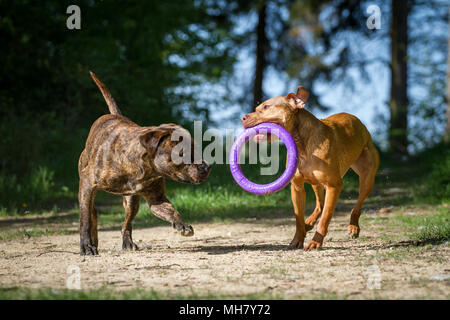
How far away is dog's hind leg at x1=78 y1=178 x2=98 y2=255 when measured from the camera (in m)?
5.88

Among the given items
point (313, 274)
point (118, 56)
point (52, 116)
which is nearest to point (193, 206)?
point (313, 274)

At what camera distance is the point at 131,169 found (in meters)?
5.66

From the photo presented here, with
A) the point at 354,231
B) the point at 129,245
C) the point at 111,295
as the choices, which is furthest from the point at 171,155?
the point at 354,231

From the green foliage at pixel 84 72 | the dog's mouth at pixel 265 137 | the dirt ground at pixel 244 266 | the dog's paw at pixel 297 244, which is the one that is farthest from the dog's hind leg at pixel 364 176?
the green foliage at pixel 84 72

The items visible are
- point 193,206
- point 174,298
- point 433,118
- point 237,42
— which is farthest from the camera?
point 237,42

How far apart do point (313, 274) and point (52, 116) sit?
11.9 m

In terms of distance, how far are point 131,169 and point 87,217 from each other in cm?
78

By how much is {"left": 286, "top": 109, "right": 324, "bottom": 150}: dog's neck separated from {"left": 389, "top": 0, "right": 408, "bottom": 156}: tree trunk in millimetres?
13458

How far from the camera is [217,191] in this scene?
11219 mm

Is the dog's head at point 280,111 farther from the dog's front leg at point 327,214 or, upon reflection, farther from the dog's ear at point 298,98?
the dog's front leg at point 327,214

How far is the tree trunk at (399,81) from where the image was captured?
61.6 feet

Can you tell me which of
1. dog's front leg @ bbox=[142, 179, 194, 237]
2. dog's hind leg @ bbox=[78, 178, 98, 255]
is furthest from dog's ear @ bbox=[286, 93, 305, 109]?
dog's hind leg @ bbox=[78, 178, 98, 255]

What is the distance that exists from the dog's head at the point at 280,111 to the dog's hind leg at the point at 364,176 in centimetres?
156

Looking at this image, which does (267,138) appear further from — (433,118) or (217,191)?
(433,118)
